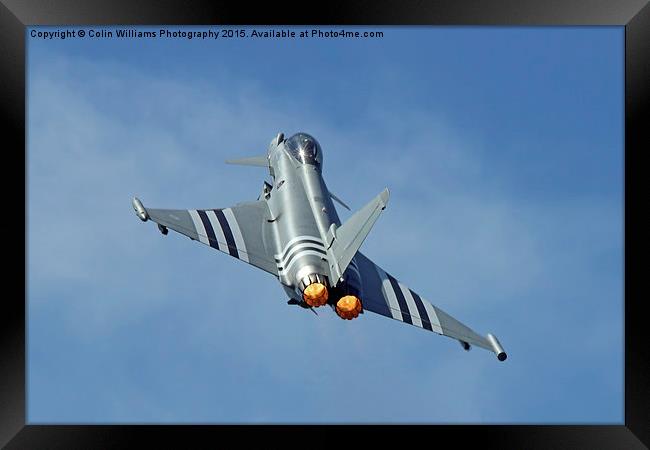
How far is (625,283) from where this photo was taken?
52.2 ft

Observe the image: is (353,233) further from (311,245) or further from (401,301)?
(401,301)

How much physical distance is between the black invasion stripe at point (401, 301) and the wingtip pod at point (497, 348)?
2633 mm

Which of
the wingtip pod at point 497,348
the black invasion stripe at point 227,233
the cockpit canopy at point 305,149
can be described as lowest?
the wingtip pod at point 497,348

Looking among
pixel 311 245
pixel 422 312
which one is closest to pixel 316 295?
pixel 311 245

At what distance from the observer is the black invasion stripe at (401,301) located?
2276 centimetres

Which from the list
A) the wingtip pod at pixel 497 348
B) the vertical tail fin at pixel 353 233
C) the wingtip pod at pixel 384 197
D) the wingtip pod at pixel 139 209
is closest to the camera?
the wingtip pod at pixel 384 197

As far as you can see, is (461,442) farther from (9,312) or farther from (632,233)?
(9,312)

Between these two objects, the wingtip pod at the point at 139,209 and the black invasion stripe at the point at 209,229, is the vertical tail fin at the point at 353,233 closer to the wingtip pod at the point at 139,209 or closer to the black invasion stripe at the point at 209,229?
the black invasion stripe at the point at 209,229

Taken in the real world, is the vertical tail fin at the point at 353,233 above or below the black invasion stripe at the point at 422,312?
above

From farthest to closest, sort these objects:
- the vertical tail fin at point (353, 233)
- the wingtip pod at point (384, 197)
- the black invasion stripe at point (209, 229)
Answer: the black invasion stripe at point (209, 229) < the vertical tail fin at point (353, 233) < the wingtip pod at point (384, 197)

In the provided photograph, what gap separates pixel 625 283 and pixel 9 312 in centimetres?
1229

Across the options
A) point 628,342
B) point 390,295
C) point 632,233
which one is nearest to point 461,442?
point 628,342

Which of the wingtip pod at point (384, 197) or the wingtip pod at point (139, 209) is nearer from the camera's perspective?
the wingtip pod at point (384, 197)
